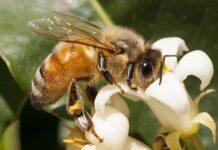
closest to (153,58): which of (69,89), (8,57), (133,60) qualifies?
(133,60)

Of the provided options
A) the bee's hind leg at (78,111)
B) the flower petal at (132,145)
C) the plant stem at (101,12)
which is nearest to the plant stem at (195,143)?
the flower petal at (132,145)

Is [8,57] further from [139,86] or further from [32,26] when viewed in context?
[139,86]

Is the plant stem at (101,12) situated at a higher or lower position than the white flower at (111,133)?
higher

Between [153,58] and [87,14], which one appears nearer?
[153,58]

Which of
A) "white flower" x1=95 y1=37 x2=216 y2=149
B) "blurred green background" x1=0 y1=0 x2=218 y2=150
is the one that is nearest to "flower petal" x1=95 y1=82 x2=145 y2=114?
"white flower" x1=95 y1=37 x2=216 y2=149

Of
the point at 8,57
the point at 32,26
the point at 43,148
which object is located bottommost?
the point at 43,148

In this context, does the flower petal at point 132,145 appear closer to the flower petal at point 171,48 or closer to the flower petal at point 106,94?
the flower petal at point 106,94

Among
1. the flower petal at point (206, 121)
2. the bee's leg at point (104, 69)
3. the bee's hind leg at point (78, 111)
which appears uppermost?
the bee's leg at point (104, 69)
